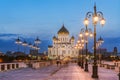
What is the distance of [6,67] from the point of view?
47.3 metres

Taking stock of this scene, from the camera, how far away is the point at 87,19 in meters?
35.9

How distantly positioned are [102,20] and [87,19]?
407cm

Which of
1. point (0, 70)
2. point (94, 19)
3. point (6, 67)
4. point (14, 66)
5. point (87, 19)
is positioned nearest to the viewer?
point (94, 19)

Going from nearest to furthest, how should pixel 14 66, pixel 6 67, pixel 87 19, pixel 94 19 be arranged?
pixel 94 19 < pixel 87 19 < pixel 6 67 < pixel 14 66

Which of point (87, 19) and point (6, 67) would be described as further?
point (6, 67)

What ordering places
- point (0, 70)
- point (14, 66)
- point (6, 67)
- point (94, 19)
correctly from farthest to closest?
point (14, 66)
point (6, 67)
point (0, 70)
point (94, 19)

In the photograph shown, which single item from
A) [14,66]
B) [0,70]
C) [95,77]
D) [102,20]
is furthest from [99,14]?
[14,66]

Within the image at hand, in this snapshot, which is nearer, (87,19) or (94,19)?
(94,19)

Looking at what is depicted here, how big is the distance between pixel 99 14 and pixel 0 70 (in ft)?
48.3

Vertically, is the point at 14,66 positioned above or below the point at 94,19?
below

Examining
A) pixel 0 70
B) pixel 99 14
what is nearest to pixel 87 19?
pixel 99 14

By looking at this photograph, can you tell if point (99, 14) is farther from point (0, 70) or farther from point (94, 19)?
point (0, 70)

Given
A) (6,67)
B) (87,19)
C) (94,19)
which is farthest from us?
(6,67)

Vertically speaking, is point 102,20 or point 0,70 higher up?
point 102,20
